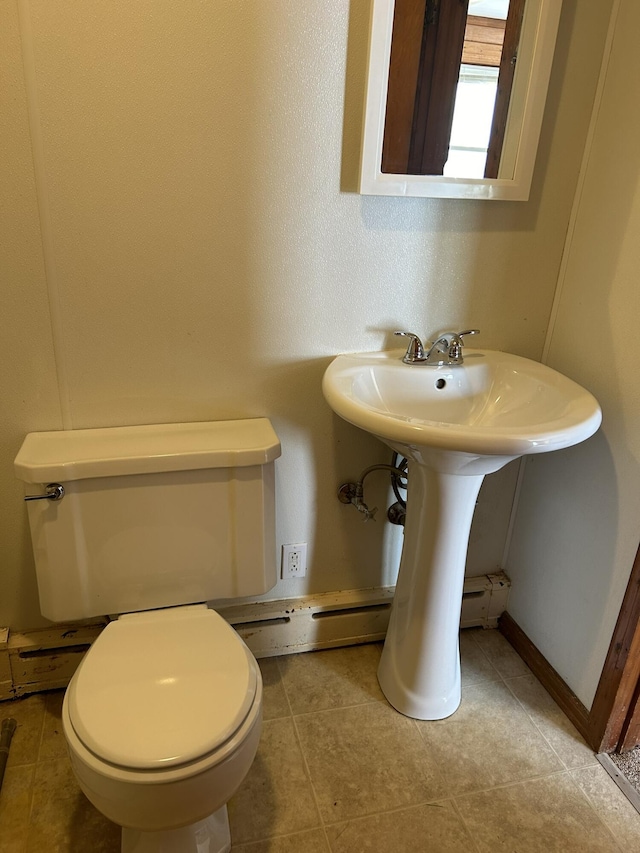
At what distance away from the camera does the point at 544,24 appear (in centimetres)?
129

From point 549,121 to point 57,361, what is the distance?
121 cm

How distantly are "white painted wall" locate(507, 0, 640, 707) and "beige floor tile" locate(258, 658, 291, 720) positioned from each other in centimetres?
71

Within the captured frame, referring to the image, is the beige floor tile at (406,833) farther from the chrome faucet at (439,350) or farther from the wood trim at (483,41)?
the wood trim at (483,41)

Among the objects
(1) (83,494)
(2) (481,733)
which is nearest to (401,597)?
(2) (481,733)

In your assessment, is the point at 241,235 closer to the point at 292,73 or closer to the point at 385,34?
the point at 292,73

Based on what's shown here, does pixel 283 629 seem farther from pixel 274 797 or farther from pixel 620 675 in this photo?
pixel 620 675

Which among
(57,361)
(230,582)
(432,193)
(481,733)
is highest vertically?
(432,193)

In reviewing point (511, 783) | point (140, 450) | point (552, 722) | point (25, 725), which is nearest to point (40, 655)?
point (25, 725)

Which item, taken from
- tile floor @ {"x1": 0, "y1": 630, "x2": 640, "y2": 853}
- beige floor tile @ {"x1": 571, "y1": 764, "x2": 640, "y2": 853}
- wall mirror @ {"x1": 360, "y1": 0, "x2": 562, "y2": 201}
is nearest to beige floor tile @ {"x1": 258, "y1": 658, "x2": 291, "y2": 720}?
tile floor @ {"x1": 0, "y1": 630, "x2": 640, "y2": 853}

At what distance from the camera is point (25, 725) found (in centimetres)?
147

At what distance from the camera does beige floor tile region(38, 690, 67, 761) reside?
4.63ft

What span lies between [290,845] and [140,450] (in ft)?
2.79

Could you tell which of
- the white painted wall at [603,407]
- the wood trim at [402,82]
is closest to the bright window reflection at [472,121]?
the wood trim at [402,82]

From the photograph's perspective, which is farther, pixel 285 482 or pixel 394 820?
pixel 285 482
